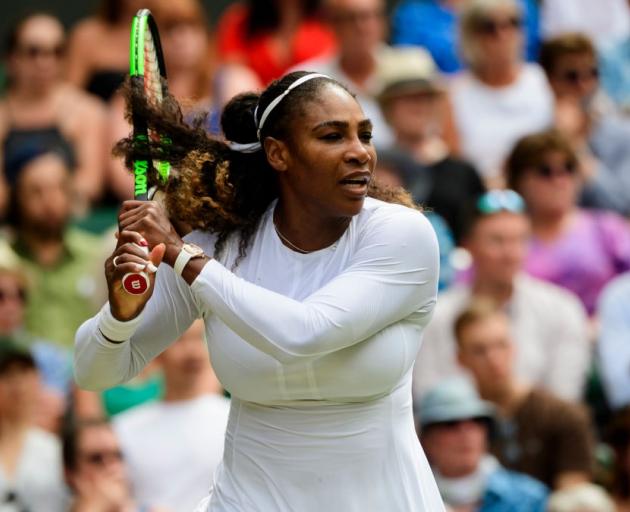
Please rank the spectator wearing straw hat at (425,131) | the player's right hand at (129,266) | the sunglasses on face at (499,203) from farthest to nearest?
the spectator wearing straw hat at (425,131) < the sunglasses on face at (499,203) < the player's right hand at (129,266)

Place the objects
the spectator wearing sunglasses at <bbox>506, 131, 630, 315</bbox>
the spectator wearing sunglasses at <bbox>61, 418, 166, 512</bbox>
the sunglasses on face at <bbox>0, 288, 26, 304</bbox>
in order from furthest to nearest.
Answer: the spectator wearing sunglasses at <bbox>506, 131, 630, 315</bbox>
the sunglasses on face at <bbox>0, 288, 26, 304</bbox>
the spectator wearing sunglasses at <bbox>61, 418, 166, 512</bbox>

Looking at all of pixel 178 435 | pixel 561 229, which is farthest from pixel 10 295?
pixel 561 229

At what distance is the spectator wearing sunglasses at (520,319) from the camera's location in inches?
265

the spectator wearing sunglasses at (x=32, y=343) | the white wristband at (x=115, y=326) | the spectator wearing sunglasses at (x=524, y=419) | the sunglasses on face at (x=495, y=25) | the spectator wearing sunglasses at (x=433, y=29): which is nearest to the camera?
the white wristband at (x=115, y=326)

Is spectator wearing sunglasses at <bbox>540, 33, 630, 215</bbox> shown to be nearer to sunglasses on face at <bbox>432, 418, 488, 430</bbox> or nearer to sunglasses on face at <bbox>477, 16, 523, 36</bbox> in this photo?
sunglasses on face at <bbox>477, 16, 523, 36</bbox>

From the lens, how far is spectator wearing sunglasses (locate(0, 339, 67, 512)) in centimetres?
590

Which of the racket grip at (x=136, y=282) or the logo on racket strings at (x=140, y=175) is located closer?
the racket grip at (x=136, y=282)

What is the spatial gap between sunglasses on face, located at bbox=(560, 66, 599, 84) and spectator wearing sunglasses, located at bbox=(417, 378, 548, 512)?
9.80 feet

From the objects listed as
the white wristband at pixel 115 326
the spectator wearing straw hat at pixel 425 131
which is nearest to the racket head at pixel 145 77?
the white wristband at pixel 115 326

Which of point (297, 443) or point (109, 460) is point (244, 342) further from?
point (109, 460)

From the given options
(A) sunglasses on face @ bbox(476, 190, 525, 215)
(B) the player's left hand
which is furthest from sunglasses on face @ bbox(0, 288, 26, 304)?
(B) the player's left hand

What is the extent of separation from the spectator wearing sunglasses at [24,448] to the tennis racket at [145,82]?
2378 mm

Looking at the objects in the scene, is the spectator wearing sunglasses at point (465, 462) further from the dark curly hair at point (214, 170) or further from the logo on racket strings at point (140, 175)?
the logo on racket strings at point (140, 175)

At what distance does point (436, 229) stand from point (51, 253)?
1745mm
